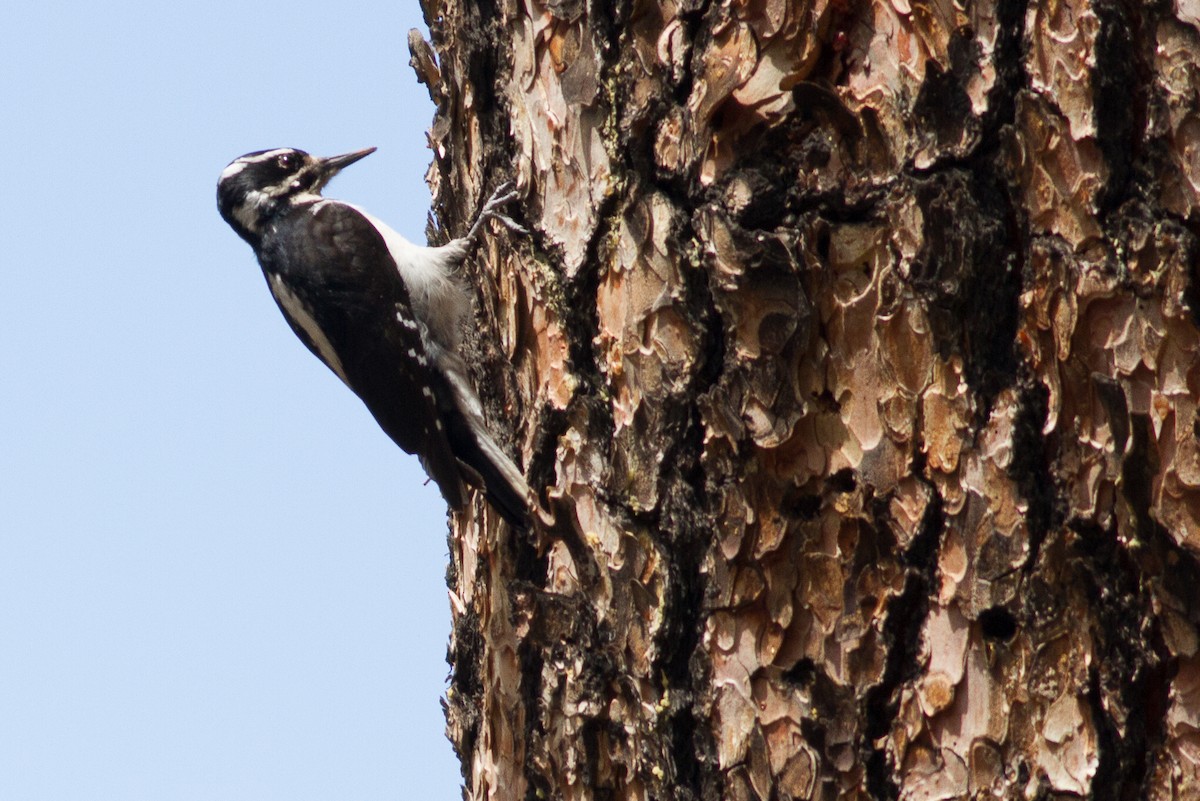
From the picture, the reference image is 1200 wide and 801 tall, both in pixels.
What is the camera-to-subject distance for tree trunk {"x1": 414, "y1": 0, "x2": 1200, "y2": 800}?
6.36 ft

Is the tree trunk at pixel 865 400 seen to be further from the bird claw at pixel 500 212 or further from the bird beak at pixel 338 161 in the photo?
the bird beak at pixel 338 161

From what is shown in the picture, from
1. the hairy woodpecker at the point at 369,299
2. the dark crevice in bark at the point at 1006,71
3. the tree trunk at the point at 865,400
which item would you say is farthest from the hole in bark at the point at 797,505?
the hairy woodpecker at the point at 369,299

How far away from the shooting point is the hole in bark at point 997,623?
2020mm

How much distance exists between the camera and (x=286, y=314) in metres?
4.80

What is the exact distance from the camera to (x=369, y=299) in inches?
175

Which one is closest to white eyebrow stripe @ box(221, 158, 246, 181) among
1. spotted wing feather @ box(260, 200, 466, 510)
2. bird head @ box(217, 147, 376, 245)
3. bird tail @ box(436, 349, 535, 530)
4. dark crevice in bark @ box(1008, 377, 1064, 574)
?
bird head @ box(217, 147, 376, 245)

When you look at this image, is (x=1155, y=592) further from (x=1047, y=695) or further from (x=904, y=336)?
(x=904, y=336)

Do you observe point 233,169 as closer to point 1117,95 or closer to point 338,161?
point 338,161

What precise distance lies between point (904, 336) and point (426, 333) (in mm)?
2424

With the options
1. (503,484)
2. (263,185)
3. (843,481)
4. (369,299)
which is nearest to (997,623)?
(843,481)

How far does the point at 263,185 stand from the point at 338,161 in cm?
32

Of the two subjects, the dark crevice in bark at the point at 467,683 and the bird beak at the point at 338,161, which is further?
the bird beak at the point at 338,161

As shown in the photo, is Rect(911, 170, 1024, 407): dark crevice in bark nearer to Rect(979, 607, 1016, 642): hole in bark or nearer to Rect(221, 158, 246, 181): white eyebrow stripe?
Rect(979, 607, 1016, 642): hole in bark

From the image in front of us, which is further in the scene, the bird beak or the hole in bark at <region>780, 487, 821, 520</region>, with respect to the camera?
the bird beak
